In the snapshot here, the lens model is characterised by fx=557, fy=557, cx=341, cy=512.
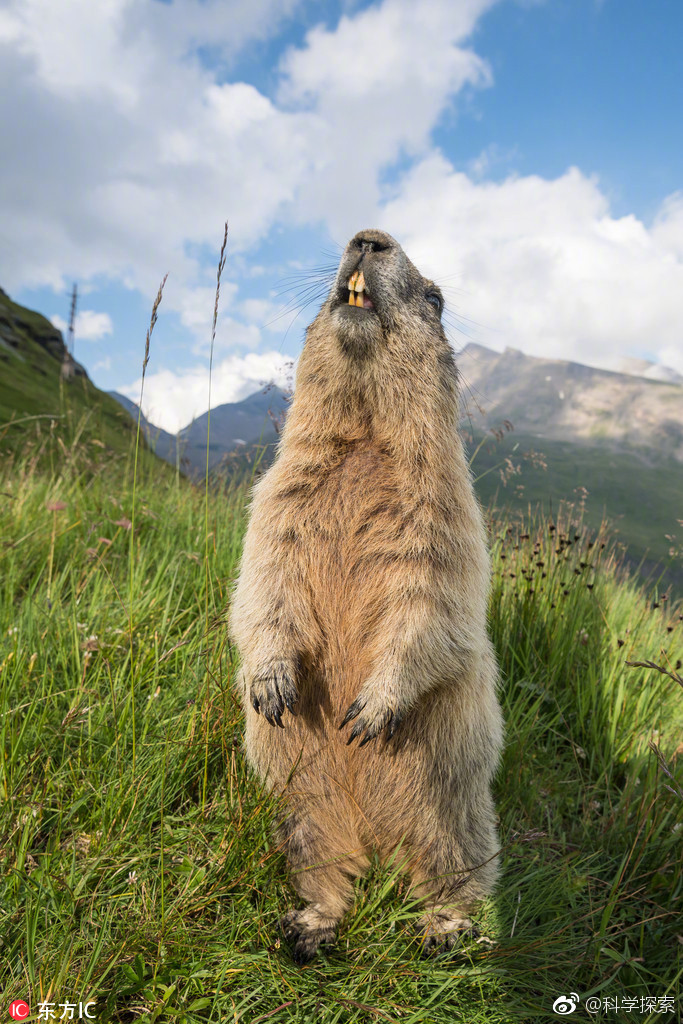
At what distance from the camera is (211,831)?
8.02 feet

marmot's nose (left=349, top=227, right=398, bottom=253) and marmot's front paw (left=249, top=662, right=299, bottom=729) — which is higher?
marmot's nose (left=349, top=227, right=398, bottom=253)

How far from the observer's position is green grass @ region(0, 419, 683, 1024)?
1.87 m

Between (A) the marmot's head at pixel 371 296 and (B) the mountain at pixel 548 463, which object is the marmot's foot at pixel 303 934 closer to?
(B) the mountain at pixel 548 463

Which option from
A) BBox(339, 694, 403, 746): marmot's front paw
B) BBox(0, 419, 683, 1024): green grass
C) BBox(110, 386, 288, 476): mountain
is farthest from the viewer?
BBox(110, 386, 288, 476): mountain

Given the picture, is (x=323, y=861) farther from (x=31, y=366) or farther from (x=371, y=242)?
(x=31, y=366)

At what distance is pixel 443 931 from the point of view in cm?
234

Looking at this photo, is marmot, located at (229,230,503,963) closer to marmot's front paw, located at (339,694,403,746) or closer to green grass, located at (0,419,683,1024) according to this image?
marmot's front paw, located at (339,694,403,746)

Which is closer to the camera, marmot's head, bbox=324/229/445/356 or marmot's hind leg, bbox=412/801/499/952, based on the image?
marmot's hind leg, bbox=412/801/499/952

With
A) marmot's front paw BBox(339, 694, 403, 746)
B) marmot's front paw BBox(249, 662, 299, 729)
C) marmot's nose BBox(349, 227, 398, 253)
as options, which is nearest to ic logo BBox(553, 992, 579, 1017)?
marmot's front paw BBox(339, 694, 403, 746)

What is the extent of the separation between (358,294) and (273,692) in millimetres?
1845

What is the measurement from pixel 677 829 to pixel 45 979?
8.84 ft

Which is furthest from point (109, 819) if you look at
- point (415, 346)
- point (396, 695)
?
point (415, 346)

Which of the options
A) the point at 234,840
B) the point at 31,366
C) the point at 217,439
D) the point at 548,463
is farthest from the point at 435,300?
the point at 31,366

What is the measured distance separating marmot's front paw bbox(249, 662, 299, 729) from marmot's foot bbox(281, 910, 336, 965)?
76 centimetres
